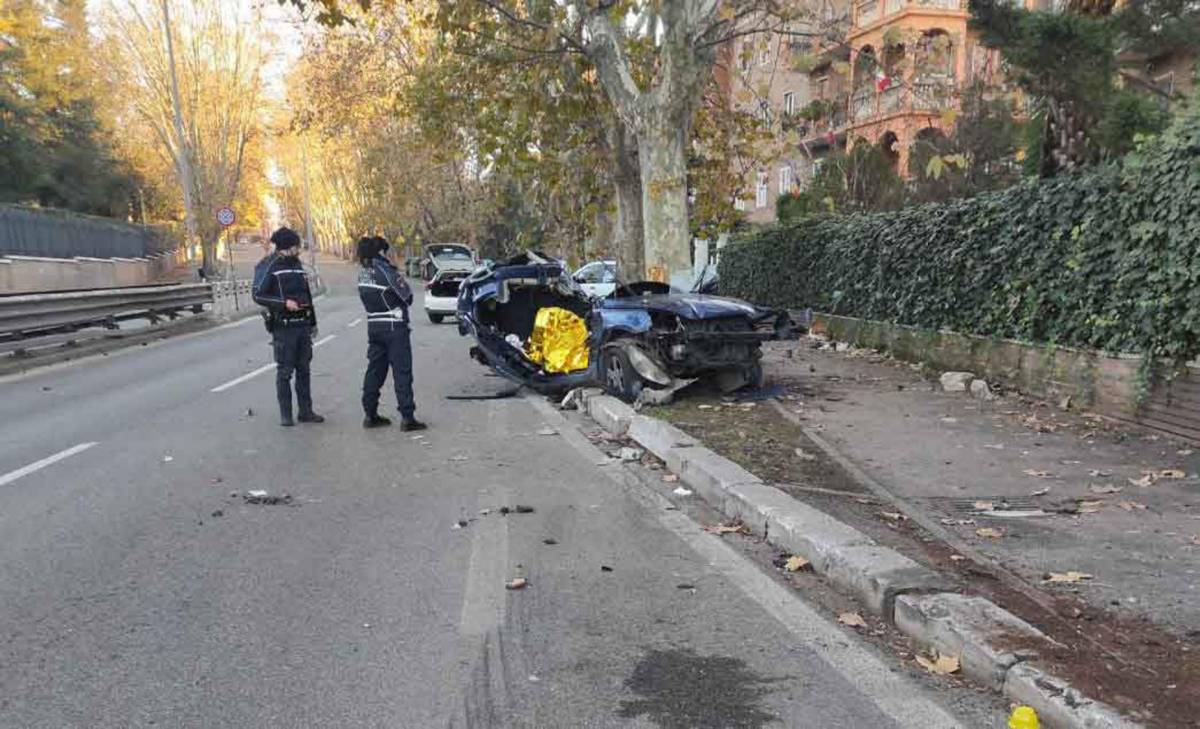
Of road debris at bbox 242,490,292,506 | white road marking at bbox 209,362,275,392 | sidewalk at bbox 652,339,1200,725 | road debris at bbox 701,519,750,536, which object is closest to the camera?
sidewalk at bbox 652,339,1200,725

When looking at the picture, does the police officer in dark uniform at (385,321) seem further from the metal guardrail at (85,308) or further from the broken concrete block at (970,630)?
the metal guardrail at (85,308)

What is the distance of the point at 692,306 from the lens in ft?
27.7

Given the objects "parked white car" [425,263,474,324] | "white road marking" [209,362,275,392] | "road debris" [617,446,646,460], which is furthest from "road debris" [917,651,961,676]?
"parked white car" [425,263,474,324]

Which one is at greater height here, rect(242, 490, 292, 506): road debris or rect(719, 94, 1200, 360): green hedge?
rect(719, 94, 1200, 360): green hedge

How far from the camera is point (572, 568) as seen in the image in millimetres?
4445

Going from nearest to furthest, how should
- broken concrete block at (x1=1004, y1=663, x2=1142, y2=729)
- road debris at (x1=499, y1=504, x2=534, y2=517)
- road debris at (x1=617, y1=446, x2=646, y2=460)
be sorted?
1. broken concrete block at (x1=1004, y1=663, x2=1142, y2=729)
2. road debris at (x1=499, y1=504, x2=534, y2=517)
3. road debris at (x1=617, y1=446, x2=646, y2=460)

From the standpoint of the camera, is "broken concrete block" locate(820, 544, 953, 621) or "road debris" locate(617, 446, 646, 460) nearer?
"broken concrete block" locate(820, 544, 953, 621)

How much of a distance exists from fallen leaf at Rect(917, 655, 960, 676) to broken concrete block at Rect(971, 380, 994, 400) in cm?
621

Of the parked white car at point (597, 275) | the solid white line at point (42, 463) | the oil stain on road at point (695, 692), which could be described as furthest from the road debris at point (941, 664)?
the parked white car at point (597, 275)

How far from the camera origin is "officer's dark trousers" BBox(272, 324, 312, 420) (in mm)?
8406

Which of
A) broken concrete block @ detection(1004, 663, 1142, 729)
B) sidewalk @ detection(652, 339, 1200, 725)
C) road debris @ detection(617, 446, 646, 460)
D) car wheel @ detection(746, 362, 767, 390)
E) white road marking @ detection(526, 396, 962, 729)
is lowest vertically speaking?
road debris @ detection(617, 446, 646, 460)

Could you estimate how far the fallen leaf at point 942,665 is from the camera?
328 centimetres

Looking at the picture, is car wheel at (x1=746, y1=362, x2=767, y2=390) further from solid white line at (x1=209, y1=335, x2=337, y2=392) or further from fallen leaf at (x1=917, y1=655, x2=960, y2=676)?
solid white line at (x1=209, y1=335, x2=337, y2=392)

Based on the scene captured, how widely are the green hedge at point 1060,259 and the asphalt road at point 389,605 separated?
4.56 m
